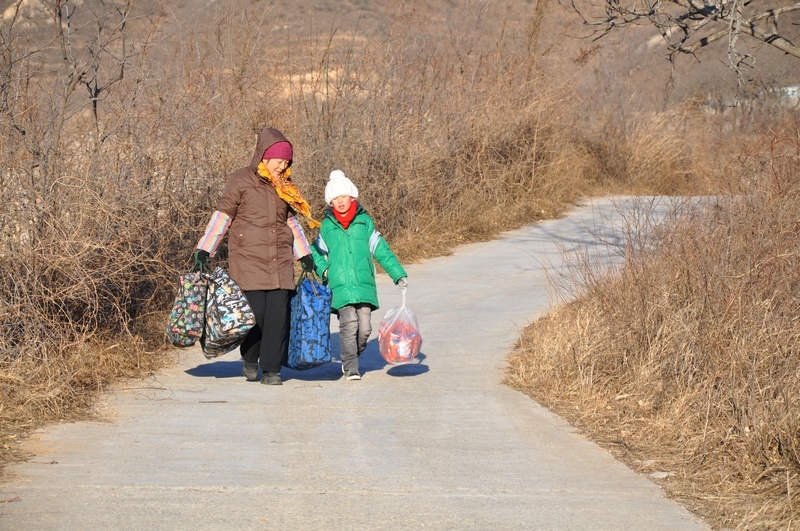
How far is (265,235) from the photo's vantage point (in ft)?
25.5

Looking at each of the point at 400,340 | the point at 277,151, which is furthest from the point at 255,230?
the point at 400,340

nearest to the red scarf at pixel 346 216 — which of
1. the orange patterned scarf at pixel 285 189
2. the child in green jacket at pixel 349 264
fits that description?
the child in green jacket at pixel 349 264

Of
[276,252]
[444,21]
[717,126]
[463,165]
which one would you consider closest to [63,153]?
[276,252]

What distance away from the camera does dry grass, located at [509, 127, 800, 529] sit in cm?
567

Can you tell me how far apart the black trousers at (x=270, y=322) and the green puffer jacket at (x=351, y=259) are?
1.24ft

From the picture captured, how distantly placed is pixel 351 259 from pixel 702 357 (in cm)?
253

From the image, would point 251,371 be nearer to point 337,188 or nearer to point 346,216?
point 346,216

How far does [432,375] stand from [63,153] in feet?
11.0

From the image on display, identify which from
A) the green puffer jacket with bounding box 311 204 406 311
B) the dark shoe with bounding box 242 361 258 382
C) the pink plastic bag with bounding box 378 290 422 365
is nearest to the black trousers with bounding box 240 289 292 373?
the dark shoe with bounding box 242 361 258 382

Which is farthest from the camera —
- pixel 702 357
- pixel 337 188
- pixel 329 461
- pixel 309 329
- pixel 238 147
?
pixel 238 147

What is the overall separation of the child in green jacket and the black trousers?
0.40 m

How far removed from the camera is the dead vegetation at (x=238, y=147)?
25.0ft

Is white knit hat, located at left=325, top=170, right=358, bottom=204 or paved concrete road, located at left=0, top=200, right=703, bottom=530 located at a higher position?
white knit hat, located at left=325, top=170, right=358, bottom=204

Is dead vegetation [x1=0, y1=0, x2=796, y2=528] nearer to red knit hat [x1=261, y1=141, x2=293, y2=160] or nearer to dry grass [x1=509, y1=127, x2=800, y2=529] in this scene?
dry grass [x1=509, y1=127, x2=800, y2=529]
